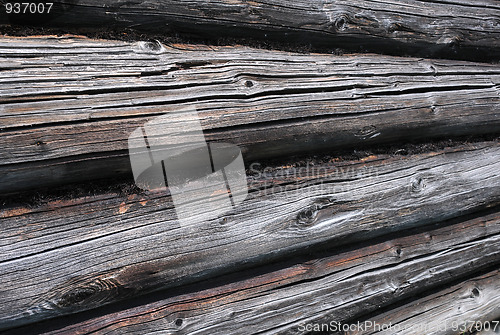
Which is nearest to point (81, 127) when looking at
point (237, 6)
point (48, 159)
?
point (48, 159)

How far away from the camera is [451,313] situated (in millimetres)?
1919

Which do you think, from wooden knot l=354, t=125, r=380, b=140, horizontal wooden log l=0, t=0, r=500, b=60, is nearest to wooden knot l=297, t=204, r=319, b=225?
wooden knot l=354, t=125, r=380, b=140

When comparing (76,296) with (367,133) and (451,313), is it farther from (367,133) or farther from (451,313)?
(451,313)

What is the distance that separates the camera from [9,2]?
120cm

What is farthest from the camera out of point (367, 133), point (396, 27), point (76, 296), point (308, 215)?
point (396, 27)

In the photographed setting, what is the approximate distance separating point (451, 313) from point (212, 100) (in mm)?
1483

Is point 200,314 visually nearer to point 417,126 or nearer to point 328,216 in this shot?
point 328,216

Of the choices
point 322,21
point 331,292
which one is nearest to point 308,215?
point 331,292

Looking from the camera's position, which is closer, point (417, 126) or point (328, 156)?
point (328, 156)

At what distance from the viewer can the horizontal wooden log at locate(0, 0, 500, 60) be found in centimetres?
134

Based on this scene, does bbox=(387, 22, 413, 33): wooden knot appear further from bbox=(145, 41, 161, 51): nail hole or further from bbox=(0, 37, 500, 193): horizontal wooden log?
bbox=(145, 41, 161, 51): nail hole

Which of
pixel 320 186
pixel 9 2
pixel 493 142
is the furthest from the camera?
pixel 493 142

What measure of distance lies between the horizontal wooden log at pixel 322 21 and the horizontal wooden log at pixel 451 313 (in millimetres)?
1131

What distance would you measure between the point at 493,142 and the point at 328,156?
37.4 inches
